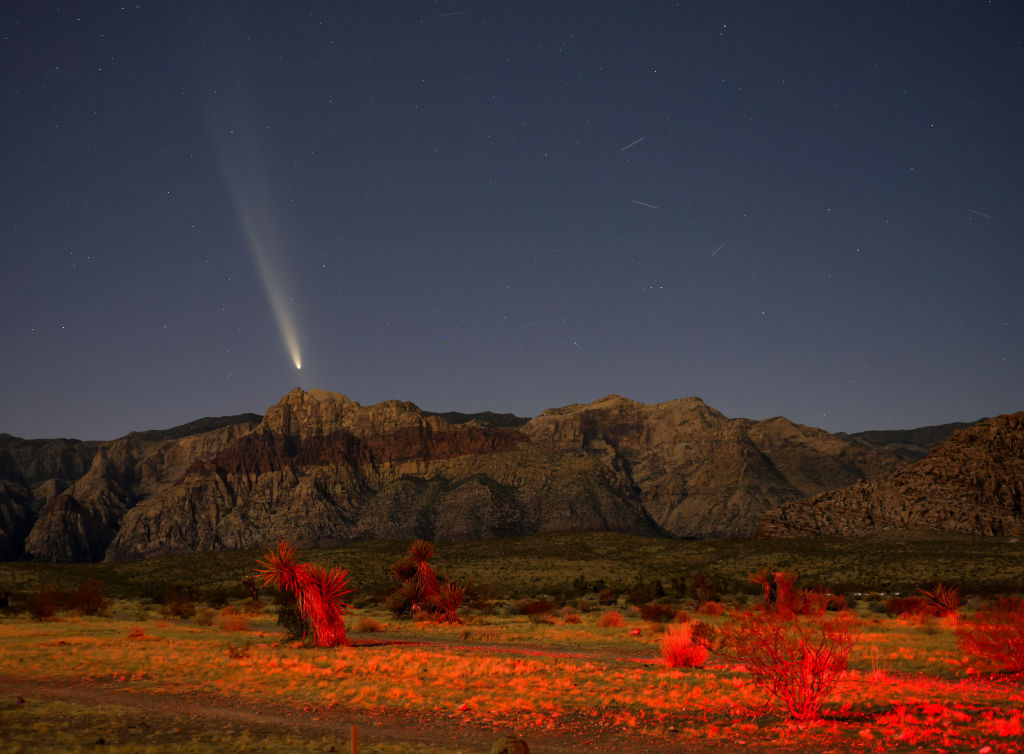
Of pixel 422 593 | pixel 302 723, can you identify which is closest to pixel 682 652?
pixel 302 723

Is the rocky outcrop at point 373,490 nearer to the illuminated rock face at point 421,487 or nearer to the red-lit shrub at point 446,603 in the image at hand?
the illuminated rock face at point 421,487

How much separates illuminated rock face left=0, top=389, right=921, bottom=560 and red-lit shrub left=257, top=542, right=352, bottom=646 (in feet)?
341

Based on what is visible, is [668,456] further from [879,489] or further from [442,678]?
[442,678]

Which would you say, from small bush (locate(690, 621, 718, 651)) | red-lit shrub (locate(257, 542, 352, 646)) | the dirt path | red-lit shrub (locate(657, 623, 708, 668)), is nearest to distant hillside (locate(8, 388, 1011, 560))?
small bush (locate(690, 621, 718, 651))

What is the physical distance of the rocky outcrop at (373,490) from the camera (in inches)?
5389

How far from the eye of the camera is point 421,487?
152 meters

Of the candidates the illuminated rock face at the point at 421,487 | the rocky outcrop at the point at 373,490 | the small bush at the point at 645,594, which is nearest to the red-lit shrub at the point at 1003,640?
the small bush at the point at 645,594

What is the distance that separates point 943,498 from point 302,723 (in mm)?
85417

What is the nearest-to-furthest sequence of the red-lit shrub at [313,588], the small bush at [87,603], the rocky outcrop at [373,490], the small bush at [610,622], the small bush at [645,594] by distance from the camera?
1. the red-lit shrub at [313,588]
2. the small bush at [610,622]
3. the small bush at [87,603]
4. the small bush at [645,594]
5. the rocky outcrop at [373,490]

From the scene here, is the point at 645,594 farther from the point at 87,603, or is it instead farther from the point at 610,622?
the point at 87,603

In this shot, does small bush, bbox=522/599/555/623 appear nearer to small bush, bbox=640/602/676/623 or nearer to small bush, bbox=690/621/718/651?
small bush, bbox=640/602/676/623

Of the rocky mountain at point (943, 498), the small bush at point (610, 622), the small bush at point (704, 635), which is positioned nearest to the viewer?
the small bush at point (704, 635)

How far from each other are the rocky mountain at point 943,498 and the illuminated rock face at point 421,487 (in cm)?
4703

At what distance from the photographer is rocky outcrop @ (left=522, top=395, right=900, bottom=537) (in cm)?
14862
